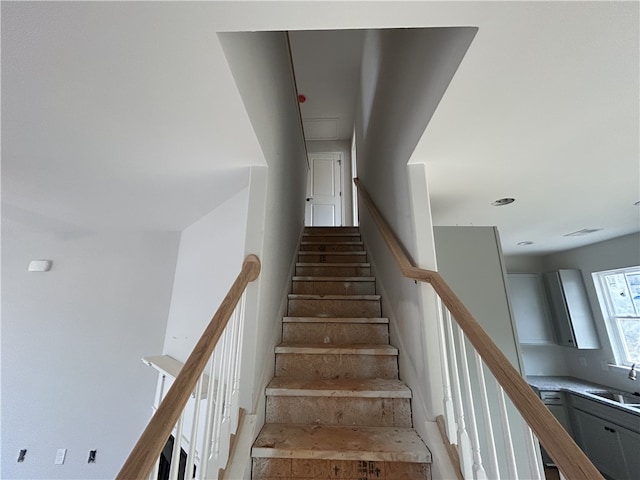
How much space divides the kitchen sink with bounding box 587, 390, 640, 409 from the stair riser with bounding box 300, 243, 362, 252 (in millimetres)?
3518

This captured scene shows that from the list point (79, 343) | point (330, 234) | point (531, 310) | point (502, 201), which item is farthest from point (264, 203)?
point (531, 310)

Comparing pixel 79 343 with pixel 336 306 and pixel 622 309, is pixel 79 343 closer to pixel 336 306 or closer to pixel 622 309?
pixel 336 306

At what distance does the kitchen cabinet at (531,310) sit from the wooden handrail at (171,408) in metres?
4.39

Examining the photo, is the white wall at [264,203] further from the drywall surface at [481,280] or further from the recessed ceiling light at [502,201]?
the recessed ceiling light at [502,201]

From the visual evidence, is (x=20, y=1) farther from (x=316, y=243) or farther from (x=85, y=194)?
(x=316, y=243)

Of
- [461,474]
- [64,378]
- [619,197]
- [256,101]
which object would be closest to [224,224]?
[256,101]

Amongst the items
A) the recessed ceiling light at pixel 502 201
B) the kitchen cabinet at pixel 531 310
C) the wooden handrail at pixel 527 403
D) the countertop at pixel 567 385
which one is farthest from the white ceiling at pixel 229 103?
the countertop at pixel 567 385

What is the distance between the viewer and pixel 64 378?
2.72 meters

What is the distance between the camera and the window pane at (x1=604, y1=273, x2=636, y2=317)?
133 inches

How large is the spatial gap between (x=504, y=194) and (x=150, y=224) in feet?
10.8

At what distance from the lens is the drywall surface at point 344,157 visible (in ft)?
16.9

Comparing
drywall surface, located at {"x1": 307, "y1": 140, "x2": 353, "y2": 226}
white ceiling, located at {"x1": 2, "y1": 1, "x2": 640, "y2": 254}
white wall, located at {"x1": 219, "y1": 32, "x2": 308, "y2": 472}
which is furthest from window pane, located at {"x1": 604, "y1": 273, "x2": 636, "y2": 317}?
white wall, located at {"x1": 219, "y1": 32, "x2": 308, "y2": 472}

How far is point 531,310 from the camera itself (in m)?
4.04

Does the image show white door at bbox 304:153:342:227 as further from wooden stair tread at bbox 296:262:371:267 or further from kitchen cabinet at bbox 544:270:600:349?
kitchen cabinet at bbox 544:270:600:349
